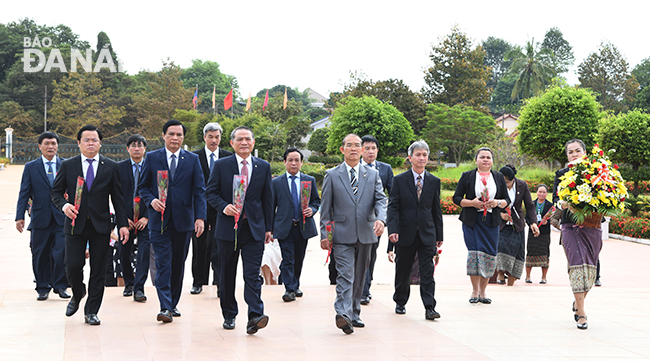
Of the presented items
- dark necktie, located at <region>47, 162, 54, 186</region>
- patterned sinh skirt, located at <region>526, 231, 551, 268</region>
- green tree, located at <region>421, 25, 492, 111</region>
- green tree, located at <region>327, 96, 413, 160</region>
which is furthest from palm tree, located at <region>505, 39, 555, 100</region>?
dark necktie, located at <region>47, 162, 54, 186</region>

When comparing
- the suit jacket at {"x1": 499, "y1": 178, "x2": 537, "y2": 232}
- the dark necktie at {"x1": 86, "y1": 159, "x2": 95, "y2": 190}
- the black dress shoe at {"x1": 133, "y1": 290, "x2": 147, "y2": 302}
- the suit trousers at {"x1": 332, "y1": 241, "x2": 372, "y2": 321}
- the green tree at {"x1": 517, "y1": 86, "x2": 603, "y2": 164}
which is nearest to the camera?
the suit trousers at {"x1": 332, "y1": 241, "x2": 372, "y2": 321}

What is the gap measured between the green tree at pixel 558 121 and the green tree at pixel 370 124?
Answer: 7.68m

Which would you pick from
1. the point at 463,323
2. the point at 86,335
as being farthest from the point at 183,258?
the point at 463,323

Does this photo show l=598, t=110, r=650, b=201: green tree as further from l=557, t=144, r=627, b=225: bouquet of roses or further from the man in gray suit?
the man in gray suit

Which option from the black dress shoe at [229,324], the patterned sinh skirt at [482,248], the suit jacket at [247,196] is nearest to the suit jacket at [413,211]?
the patterned sinh skirt at [482,248]

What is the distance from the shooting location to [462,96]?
178 ft

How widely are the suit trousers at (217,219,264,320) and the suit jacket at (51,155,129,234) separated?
1.11 m

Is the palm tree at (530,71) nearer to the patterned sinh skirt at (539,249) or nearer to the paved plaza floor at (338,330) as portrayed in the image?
the patterned sinh skirt at (539,249)

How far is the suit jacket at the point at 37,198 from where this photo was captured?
6.84 meters

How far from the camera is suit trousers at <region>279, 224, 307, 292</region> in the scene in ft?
23.4

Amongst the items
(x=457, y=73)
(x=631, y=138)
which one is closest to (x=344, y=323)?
(x=631, y=138)

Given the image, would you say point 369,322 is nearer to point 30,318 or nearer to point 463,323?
point 463,323

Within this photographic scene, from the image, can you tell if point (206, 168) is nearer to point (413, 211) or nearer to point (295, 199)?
point (295, 199)

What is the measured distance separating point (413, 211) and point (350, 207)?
3.37 ft
